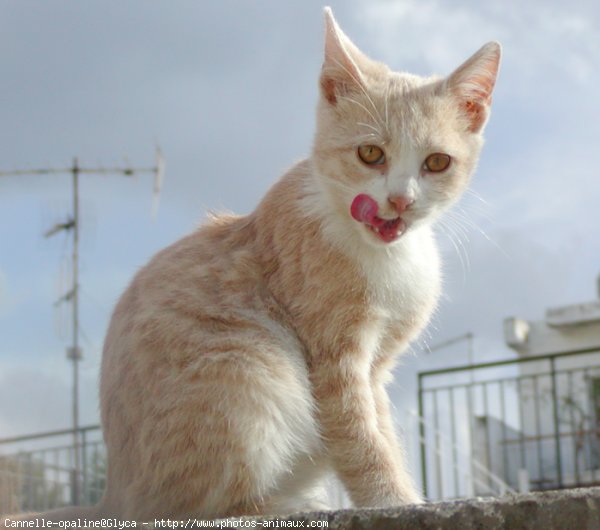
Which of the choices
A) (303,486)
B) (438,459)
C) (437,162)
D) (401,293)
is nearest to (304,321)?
(401,293)

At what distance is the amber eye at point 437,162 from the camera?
2.39 metres

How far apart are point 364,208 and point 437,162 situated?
245 mm

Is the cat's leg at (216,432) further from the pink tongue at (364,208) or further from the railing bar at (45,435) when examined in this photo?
the railing bar at (45,435)

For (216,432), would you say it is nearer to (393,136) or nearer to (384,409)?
(384,409)

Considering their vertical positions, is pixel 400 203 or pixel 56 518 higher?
pixel 400 203

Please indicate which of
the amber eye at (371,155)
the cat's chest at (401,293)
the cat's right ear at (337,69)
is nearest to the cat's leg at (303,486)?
the cat's chest at (401,293)

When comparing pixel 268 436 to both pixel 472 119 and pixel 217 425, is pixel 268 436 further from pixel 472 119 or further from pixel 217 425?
pixel 472 119

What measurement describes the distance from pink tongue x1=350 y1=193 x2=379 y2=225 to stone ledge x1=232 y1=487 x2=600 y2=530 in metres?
0.83

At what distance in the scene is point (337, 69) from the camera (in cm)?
253

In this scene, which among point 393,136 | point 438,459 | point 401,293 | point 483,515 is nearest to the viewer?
point 483,515

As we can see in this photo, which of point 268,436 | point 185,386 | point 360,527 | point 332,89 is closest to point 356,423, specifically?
point 268,436

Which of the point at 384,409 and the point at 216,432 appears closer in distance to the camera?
the point at 216,432

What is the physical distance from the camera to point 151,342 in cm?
229

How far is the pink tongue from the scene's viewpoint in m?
2.33
